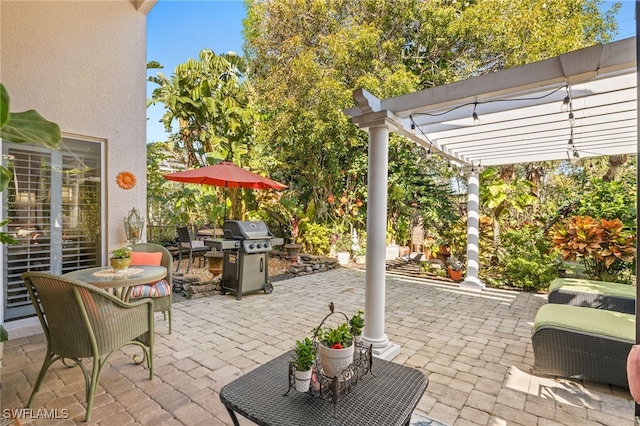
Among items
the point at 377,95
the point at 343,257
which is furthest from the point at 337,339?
the point at 343,257

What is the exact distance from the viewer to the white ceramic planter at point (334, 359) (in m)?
1.69

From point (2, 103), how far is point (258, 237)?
14.0 feet

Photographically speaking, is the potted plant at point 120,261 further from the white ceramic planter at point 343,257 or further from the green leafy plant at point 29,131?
the white ceramic planter at point 343,257

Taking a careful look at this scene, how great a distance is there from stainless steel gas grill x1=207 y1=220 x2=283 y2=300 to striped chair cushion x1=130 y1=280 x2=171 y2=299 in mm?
1413

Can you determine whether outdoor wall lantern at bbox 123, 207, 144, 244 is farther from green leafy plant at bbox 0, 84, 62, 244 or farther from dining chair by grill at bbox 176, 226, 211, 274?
green leafy plant at bbox 0, 84, 62, 244

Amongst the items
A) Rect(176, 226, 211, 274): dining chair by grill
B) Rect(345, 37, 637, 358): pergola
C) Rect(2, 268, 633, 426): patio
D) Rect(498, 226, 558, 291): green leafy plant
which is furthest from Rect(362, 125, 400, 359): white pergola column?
Rect(176, 226, 211, 274): dining chair by grill

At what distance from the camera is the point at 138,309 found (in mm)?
2561

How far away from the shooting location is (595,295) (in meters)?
3.75

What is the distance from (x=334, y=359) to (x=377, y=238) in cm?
165

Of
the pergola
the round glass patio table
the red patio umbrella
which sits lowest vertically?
the round glass patio table

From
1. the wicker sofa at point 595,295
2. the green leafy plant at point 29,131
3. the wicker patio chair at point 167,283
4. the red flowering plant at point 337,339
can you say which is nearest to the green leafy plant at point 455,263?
the wicker sofa at point 595,295

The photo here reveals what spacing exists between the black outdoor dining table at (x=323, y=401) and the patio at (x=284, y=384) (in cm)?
72

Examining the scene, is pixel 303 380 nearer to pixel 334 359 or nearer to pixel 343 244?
pixel 334 359

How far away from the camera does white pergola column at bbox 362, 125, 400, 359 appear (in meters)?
3.17
